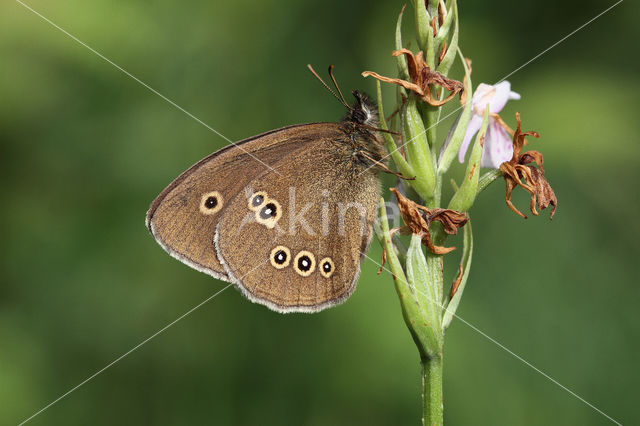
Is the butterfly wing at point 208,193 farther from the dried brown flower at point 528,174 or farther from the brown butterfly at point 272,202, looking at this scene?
the dried brown flower at point 528,174

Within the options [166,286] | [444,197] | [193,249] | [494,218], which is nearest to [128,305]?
[166,286]

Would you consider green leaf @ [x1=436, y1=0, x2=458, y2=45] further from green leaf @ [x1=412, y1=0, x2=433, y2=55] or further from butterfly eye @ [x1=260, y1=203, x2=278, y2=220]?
butterfly eye @ [x1=260, y1=203, x2=278, y2=220]

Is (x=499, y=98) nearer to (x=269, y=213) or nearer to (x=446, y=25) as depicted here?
(x=446, y=25)

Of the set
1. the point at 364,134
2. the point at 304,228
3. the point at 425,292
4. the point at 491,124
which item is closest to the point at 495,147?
the point at 491,124

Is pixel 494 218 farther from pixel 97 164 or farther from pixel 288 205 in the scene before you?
pixel 97 164

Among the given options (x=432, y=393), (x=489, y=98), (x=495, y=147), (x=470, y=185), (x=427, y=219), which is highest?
(x=489, y=98)

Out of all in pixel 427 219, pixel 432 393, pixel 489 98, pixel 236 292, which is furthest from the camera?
pixel 236 292

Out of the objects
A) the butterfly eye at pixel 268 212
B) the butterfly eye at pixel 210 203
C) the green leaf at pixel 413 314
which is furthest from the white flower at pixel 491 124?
the butterfly eye at pixel 210 203
